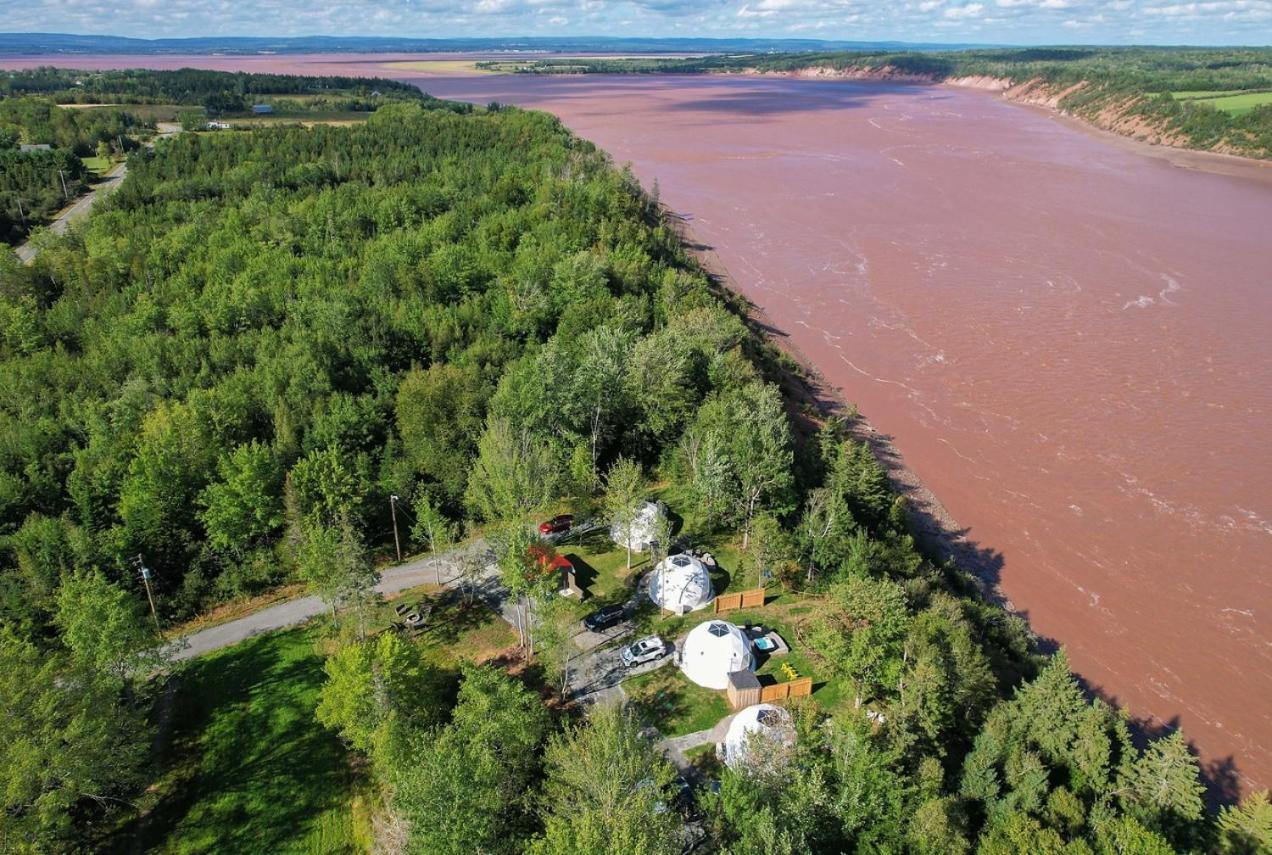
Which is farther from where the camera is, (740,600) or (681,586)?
(740,600)

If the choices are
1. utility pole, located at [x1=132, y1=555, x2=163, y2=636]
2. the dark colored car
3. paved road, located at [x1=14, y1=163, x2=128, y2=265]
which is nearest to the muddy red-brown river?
the dark colored car

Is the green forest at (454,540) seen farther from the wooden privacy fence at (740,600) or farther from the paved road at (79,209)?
the paved road at (79,209)

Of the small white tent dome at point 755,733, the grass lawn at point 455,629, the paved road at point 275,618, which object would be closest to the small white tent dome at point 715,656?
the small white tent dome at point 755,733

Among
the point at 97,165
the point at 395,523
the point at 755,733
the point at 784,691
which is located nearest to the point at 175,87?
the point at 97,165

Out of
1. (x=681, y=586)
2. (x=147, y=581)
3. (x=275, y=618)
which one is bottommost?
(x=275, y=618)

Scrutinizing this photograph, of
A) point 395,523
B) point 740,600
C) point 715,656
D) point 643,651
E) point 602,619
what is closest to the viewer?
point 715,656

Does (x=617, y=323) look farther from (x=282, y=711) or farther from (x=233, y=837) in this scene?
(x=233, y=837)

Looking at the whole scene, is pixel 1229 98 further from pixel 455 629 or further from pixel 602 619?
pixel 455 629

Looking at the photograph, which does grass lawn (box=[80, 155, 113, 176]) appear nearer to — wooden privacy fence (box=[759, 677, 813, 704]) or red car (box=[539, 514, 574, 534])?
red car (box=[539, 514, 574, 534])
